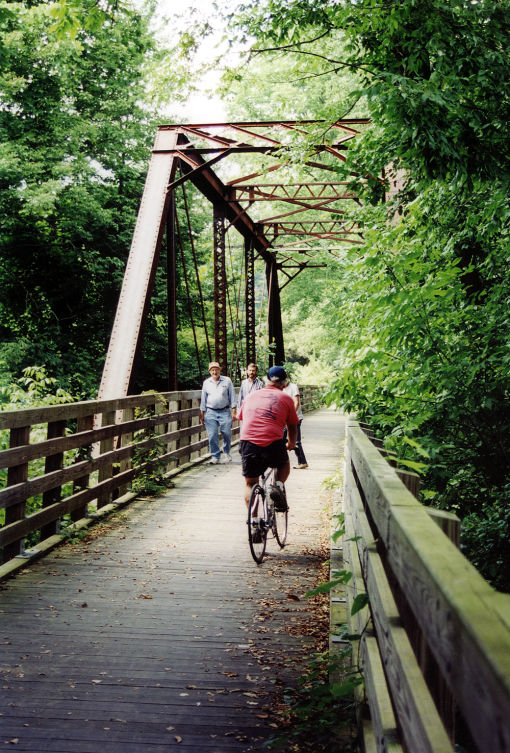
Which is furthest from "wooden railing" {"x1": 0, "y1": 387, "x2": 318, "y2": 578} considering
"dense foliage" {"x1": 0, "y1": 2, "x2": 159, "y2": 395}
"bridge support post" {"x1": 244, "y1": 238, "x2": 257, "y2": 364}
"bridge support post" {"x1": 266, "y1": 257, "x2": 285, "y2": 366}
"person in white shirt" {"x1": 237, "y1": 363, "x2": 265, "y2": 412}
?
"bridge support post" {"x1": 266, "y1": 257, "x2": 285, "y2": 366}

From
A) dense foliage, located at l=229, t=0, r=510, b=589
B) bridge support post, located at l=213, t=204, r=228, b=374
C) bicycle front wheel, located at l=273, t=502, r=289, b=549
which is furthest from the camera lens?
bridge support post, located at l=213, t=204, r=228, b=374

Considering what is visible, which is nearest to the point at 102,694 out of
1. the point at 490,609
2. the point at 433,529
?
the point at 433,529

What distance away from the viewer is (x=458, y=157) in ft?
14.4

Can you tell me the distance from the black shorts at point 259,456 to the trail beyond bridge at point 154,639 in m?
0.78

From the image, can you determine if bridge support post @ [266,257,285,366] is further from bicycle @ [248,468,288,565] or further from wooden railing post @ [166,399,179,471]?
bicycle @ [248,468,288,565]

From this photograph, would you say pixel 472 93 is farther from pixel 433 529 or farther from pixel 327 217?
pixel 327 217

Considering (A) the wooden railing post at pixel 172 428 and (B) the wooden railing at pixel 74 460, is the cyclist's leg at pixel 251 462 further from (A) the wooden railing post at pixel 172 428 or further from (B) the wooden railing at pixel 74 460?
(A) the wooden railing post at pixel 172 428

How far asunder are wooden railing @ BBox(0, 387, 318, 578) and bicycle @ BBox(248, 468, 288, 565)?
5.85ft

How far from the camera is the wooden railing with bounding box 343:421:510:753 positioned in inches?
35.1

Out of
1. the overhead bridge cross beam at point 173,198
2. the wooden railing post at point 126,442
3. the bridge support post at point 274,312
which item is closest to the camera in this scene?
the wooden railing post at point 126,442

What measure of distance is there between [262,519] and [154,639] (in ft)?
6.71

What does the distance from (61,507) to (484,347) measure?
13.2 feet

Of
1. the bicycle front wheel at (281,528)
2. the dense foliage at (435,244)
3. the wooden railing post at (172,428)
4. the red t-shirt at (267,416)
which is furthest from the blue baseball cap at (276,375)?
Answer: the wooden railing post at (172,428)

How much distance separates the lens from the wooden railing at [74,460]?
5.46 meters
